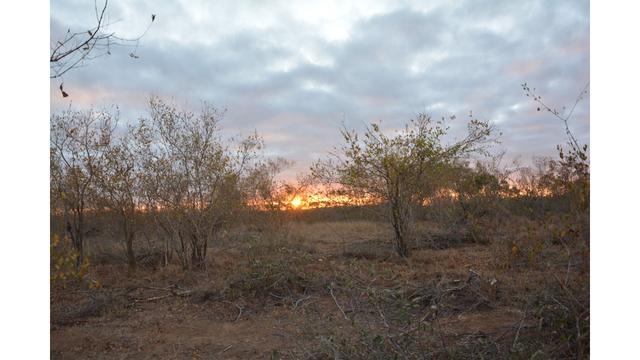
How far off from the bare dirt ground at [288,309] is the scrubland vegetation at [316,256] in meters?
0.03

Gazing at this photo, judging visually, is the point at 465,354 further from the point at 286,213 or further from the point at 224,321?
the point at 286,213

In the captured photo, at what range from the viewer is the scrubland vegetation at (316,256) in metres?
3.43

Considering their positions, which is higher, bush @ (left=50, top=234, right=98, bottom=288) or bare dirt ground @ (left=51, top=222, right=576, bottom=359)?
bush @ (left=50, top=234, right=98, bottom=288)

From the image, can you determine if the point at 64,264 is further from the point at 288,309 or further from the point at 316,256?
the point at 316,256

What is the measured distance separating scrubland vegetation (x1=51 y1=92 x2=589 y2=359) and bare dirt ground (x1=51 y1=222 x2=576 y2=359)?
0.09 feet

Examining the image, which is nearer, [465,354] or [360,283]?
[465,354]

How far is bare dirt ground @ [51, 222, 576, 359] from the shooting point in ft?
11.9

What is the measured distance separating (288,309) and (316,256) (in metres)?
3.67
